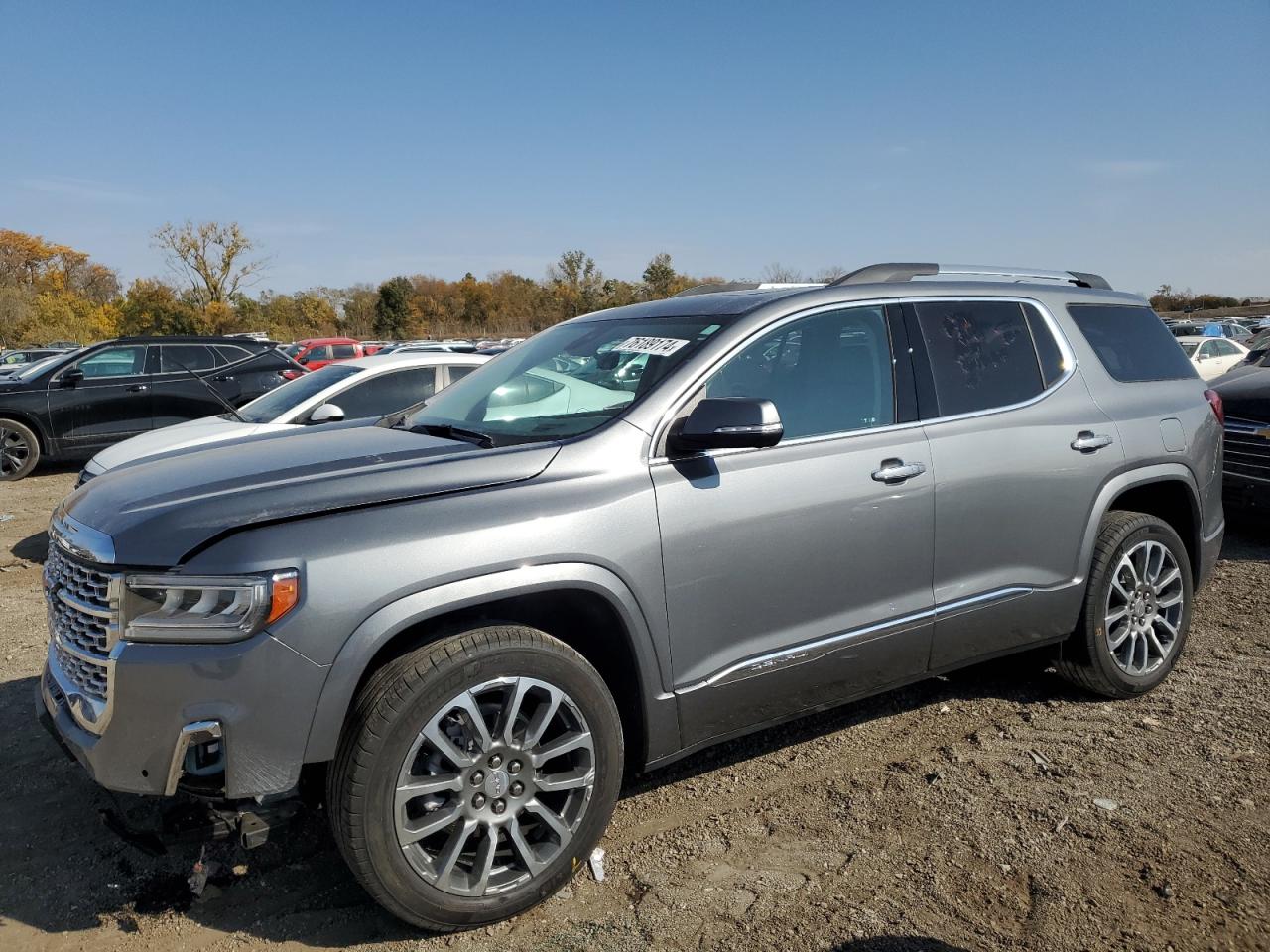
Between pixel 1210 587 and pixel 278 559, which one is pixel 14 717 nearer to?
pixel 278 559

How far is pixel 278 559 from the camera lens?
2.34m

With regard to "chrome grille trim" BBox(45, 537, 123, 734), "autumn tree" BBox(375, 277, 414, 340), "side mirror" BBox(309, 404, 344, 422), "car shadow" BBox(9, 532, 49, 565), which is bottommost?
"car shadow" BBox(9, 532, 49, 565)

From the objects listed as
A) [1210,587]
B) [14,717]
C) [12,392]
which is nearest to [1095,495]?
[1210,587]

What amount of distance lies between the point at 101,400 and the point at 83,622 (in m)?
10.6

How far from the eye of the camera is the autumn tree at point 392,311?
215 ft

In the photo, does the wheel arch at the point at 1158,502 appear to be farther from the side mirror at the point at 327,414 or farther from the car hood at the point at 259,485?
the side mirror at the point at 327,414

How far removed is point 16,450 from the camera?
11.4 metres

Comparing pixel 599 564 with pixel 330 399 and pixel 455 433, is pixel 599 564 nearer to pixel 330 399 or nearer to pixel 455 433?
pixel 455 433

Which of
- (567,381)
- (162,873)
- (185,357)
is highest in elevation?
(185,357)

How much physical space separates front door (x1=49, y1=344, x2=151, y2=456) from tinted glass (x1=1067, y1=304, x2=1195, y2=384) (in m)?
11.3

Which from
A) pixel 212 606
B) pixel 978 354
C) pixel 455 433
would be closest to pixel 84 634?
pixel 212 606

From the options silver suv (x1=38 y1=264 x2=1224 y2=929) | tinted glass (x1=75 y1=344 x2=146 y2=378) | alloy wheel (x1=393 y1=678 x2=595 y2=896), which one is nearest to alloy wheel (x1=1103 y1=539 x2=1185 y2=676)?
silver suv (x1=38 y1=264 x2=1224 y2=929)

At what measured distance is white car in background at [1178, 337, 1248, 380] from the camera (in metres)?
19.2

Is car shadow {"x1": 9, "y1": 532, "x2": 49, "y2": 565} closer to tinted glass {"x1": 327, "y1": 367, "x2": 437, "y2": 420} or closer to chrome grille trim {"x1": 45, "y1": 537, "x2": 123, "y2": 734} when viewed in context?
tinted glass {"x1": 327, "y1": 367, "x2": 437, "y2": 420}
